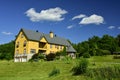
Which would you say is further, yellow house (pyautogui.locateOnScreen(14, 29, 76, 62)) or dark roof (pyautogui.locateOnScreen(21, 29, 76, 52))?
dark roof (pyautogui.locateOnScreen(21, 29, 76, 52))

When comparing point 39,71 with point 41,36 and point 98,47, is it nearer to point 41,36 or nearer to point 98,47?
point 41,36

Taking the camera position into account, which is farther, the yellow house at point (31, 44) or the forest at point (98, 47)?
the forest at point (98, 47)

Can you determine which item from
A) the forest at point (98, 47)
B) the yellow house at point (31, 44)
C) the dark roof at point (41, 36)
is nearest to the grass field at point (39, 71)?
the yellow house at point (31, 44)

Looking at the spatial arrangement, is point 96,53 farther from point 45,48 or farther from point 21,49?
point 21,49

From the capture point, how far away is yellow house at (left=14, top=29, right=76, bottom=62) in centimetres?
7275

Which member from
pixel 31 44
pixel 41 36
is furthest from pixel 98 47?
pixel 31 44

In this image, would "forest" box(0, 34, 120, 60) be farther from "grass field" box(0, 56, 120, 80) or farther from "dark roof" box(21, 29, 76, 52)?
"grass field" box(0, 56, 120, 80)

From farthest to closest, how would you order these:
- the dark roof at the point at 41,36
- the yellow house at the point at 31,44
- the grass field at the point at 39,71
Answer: the dark roof at the point at 41,36 < the yellow house at the point at 31,44 < the grass field at the point at 39,71

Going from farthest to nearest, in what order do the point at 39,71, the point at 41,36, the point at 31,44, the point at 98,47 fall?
the point at 98,47, the point at 41,36, the point at 31,44, the point at 39,71

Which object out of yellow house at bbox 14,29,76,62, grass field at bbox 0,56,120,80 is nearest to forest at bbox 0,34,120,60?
yellow house at bbox 14,29,76,62

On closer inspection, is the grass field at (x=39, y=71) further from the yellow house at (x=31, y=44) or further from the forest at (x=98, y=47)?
the forest at (x=98, y=47)

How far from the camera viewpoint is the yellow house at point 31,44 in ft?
239

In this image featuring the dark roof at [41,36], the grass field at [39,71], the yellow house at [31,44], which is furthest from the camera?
the dark roof at [41,36]

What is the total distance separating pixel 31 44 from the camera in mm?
73438
